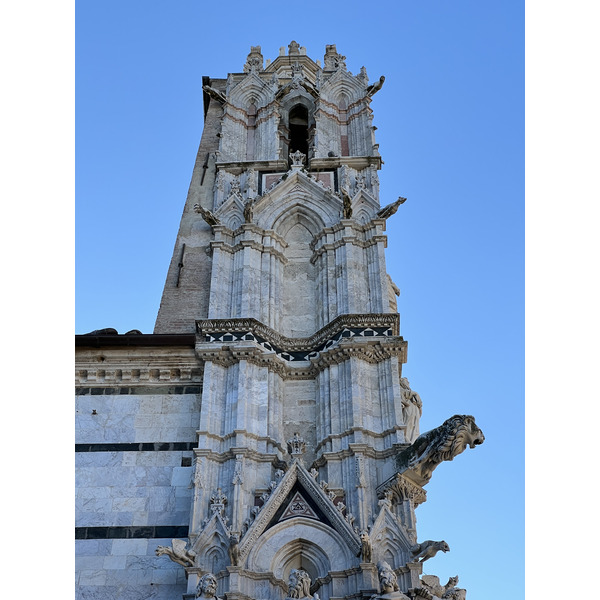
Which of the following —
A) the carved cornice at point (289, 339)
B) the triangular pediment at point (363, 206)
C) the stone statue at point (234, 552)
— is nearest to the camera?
the stone statue at point (234, 552)

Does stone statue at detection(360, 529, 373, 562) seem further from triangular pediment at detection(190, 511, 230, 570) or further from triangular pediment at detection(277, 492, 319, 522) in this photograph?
triangular pediment at detection(190, 511, 230, 570)

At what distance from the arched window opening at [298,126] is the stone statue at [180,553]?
37.1ft

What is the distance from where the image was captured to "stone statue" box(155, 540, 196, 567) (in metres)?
10.5

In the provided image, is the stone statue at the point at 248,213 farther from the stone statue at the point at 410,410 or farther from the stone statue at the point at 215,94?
the stone statue at the point at 215,94

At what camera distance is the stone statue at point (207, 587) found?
9.77m

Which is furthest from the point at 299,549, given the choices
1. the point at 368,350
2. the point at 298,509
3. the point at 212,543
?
the point at 368,350

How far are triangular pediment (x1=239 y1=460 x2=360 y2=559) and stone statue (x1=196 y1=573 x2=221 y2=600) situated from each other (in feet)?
2.51

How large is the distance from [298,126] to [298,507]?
1118 cm

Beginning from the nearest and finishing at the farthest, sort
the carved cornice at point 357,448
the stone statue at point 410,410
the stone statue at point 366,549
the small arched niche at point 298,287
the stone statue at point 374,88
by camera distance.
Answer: the stone statue at point 366,549
the carved cornice at point 357,448
the stone statue at point 410,410
the small arched niche at point 298,287
the stone statue at point 374,88

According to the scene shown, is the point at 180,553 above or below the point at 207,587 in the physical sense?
above

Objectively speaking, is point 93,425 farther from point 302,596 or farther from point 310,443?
point 302,596

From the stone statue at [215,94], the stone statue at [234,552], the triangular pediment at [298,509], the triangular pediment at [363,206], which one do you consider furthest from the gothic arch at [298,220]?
the stone statue at [234,552]

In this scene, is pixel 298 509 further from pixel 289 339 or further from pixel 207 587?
pixel 289 339

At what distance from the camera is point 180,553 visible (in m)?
10.6
